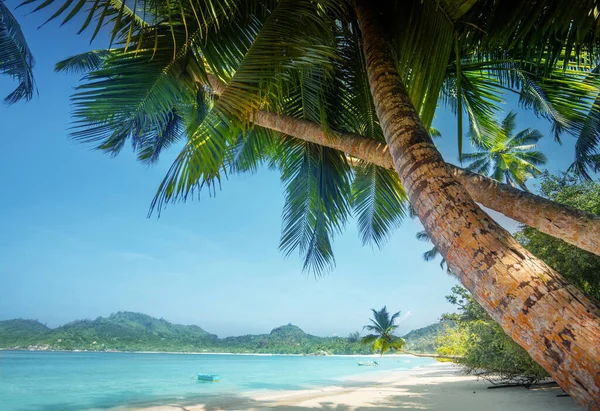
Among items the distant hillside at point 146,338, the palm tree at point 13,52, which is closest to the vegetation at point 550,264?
the palm tree at point 13,52

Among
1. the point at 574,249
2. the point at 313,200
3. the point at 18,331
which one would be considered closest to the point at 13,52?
the point at 313,200

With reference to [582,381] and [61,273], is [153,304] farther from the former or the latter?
[582,381]

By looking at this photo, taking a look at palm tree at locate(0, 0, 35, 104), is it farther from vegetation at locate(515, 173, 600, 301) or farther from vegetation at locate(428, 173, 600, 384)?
vegetation at locate(515, 173, 600, 301)

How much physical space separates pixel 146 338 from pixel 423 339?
7077cm

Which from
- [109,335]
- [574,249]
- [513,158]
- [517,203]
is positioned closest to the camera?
[517,203]

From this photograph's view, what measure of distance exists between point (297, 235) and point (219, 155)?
312 centimetres

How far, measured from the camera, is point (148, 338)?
86.9 meters

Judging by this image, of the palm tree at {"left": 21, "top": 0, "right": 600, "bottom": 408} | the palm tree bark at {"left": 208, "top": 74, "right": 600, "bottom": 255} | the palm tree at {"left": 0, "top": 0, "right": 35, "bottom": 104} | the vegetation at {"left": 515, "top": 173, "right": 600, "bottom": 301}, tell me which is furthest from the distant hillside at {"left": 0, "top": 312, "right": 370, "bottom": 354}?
the palm tree bark at {"left": 208, "top": 74, "right": 600, "bottom": 255}

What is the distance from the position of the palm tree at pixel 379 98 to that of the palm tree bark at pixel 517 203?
0.12 feet

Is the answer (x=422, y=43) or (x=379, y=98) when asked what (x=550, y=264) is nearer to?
(x=422, y=43)

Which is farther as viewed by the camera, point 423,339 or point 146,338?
point 423,339

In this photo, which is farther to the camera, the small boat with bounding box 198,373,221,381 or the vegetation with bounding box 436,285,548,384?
the small boat with bounding box 198,373,221,381

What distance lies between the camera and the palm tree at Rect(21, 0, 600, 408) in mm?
1185

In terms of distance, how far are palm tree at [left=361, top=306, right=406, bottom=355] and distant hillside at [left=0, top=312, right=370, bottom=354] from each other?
6851cm
